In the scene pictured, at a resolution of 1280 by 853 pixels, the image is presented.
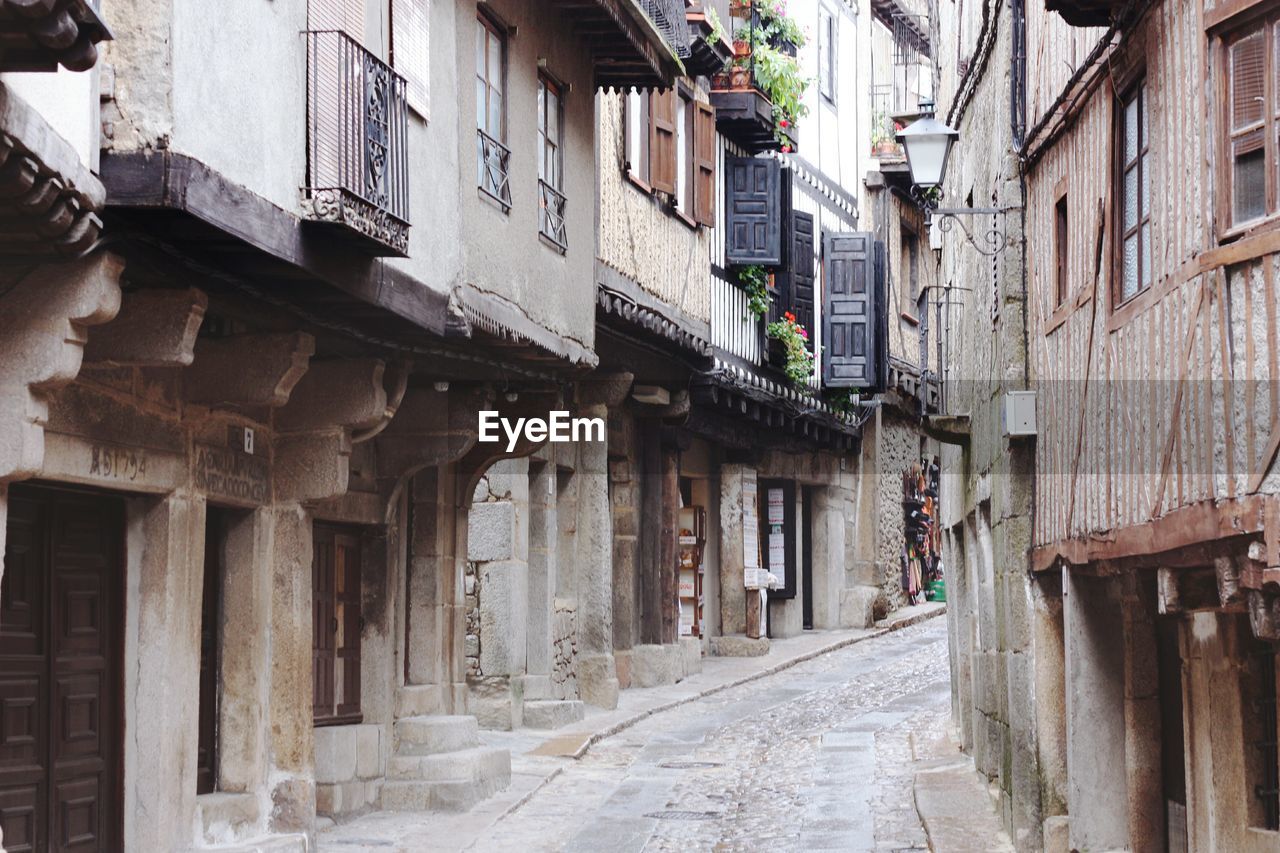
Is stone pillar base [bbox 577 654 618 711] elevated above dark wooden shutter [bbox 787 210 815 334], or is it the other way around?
dark wooden shutter [bbox 787 210 815 334]

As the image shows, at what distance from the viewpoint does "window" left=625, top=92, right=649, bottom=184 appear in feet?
57.8

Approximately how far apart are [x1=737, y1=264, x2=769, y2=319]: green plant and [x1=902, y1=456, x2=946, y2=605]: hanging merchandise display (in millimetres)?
9039

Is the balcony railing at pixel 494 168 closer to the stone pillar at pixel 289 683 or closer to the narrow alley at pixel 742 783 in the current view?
the stone pillar at pixel 289 683

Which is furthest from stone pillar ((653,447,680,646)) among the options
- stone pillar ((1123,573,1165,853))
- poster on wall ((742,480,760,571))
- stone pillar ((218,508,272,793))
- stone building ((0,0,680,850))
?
stone pillar ((1123,573,1165,853))

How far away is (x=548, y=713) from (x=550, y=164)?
5897mm

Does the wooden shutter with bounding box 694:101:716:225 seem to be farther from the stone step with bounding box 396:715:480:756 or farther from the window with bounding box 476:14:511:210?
the stone step with bounding box 396:715:480:756

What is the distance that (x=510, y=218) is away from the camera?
1145 centimetres

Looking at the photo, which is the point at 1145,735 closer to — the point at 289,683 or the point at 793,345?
the point at 289,683

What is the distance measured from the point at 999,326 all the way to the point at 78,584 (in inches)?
249

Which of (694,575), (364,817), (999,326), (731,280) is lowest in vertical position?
(364,817)

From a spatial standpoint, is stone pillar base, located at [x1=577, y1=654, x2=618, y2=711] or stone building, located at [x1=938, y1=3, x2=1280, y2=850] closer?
stone building, located at [x1=938, y1=3, x2=1280, y2=850]

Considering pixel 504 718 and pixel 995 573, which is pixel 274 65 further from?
pixel 504 718

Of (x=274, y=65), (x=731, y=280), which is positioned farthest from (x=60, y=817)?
(x=731, y=280)

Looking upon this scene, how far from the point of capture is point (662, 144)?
18578 mm
